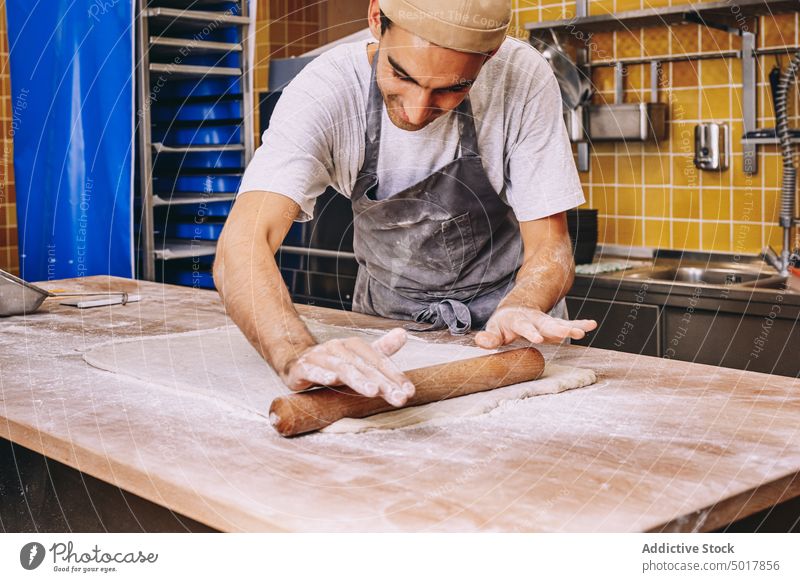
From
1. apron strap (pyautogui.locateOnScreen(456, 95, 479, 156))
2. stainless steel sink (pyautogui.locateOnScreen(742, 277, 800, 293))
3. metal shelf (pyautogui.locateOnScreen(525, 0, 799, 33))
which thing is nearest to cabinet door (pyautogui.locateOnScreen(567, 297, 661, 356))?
stainless steel sink (pyautogui.locateOnScreen(742, 277, 800, 293))

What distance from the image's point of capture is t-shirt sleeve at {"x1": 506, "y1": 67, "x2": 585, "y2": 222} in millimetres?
1455

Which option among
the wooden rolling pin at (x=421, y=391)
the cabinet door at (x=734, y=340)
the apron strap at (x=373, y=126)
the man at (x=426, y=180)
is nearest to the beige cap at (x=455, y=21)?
→ the man at (x=426, y=180)

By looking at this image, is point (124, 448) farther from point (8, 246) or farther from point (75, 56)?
point (8, 246)

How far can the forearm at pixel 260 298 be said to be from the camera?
1.08 m

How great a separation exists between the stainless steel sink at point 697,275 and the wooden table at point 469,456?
1.24 metres

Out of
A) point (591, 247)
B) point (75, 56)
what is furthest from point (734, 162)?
point (75, 56)

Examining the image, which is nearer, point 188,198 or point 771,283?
point 771,283

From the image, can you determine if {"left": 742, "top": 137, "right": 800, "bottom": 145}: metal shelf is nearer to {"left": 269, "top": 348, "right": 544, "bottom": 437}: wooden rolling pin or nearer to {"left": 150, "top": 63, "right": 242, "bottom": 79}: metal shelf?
{"left": 150, "top": 63, "right": 242, "bottom": 79}: metal shelf

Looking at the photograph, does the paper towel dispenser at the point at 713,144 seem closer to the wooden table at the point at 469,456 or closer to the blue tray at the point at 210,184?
the blue tray at the point at 210,184

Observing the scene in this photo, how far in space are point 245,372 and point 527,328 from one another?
0.35 m

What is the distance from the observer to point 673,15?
241 cm

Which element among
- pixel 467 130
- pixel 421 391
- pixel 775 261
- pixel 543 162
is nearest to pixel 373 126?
pixel 467 130

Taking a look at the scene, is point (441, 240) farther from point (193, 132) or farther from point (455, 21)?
point (193, 132)

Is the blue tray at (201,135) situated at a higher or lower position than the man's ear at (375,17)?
lower
